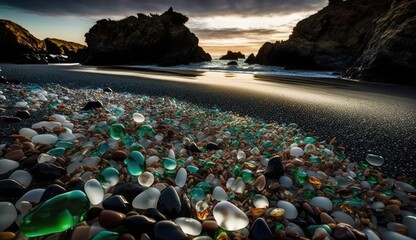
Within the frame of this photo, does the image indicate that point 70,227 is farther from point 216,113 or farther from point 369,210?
point 216,113

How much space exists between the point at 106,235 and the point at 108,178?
0.47 meters

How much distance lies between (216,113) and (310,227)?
2.23 metres

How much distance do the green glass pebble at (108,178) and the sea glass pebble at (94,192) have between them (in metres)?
0.09

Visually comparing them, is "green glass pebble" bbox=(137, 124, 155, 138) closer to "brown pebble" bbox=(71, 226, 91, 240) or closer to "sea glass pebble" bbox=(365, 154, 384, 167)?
"brown pebble" bbox=(71, 226, 91, 240)

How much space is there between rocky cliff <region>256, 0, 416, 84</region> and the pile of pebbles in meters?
9.51

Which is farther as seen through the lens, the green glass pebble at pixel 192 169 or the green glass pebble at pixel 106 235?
the green glass pebble at pixel 192 169

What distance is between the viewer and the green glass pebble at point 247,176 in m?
1.42

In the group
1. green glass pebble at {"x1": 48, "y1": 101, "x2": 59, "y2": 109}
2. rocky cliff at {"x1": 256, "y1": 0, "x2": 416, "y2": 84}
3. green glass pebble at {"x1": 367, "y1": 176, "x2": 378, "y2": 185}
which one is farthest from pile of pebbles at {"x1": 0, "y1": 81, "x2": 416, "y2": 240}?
rocky cliff at {"x1": 256, "y1": 0, "x2": 416, "y2": 84}

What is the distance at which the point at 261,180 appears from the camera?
4.53 feet

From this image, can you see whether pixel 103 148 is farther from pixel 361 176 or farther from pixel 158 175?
pixel 361 176

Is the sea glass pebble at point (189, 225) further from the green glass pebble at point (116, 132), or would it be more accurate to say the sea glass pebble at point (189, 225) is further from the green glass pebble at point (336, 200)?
the green glass pebble at point (116, 132)

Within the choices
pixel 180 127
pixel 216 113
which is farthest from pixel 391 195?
pixel 216 113

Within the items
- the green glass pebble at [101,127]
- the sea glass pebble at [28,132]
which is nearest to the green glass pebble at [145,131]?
the green glass pebble at [101,127]

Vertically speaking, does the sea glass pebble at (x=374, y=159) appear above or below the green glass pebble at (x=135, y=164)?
below
